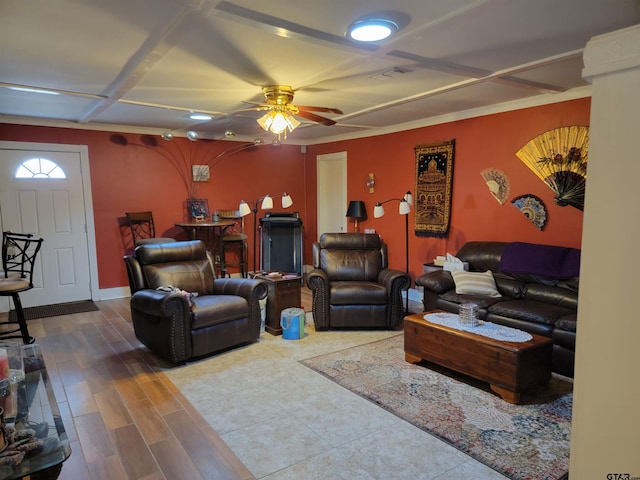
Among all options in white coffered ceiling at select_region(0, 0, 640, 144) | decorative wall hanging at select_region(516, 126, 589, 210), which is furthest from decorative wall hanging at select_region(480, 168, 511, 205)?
white coffered ceiling at select_region(0, 0, 640, 144)

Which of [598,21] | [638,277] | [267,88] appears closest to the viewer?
[638,277]

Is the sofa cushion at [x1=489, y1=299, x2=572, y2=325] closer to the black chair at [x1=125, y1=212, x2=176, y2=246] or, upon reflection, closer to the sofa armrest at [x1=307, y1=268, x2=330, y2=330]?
the sofa armrest at [x1=307, y1=268, x2=330, y2=330]

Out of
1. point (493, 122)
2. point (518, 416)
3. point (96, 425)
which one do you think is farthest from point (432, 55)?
point (96, 425)

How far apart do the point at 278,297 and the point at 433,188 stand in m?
2.51

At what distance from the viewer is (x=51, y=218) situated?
5359mm

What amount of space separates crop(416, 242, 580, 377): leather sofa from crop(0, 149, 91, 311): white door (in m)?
4.53

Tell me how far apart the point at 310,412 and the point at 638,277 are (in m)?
2.40

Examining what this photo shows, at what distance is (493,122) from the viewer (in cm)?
469

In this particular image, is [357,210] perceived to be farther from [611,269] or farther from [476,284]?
[611,269]

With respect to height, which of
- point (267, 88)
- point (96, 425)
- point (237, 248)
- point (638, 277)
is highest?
point (267, 88)

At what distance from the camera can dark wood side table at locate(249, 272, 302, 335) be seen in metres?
4.31

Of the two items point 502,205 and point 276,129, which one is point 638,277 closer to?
point 276,129

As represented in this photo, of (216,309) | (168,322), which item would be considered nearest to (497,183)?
(216,309)

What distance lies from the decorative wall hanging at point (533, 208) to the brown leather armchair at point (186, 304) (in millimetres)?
2884
